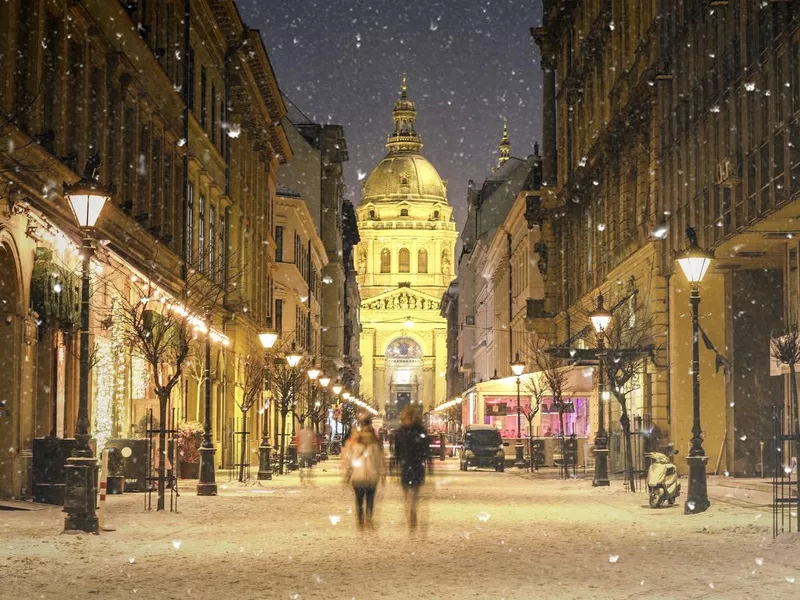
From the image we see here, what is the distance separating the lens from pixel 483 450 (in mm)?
52250

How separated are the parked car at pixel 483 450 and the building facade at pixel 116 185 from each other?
8.70 metres

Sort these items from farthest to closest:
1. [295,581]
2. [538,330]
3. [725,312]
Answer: [538,330] < [725,312] < [295,581]

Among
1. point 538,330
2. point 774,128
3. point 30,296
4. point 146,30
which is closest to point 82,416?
point 30,296

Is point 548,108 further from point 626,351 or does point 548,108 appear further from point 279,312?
point 626,351

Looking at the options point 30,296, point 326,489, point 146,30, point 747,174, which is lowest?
point 326,489

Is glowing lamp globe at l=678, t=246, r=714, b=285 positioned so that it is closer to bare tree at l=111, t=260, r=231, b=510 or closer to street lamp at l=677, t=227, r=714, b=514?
street lamp at l=677, t=227, r=714, b=514

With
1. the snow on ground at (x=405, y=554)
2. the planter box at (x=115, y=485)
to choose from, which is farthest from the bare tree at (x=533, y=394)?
the snow on ground at (x=405, y=554)

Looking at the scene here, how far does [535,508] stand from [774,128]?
28.4 feet

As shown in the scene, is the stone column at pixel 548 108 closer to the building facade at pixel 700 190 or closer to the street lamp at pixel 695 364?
the building facade at pixel 700 190

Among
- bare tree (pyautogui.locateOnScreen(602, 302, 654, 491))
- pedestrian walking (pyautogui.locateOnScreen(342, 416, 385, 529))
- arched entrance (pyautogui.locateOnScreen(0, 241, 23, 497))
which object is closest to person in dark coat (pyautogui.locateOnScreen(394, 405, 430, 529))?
pedestrian walking (pyautogui.locateOnScreen(342, 416, 385, 529))

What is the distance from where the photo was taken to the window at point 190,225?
1636 inches

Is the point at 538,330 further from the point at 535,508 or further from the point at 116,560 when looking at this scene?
the point at 116,560

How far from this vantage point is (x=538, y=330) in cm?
6494

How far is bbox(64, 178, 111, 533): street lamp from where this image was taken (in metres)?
18.5
